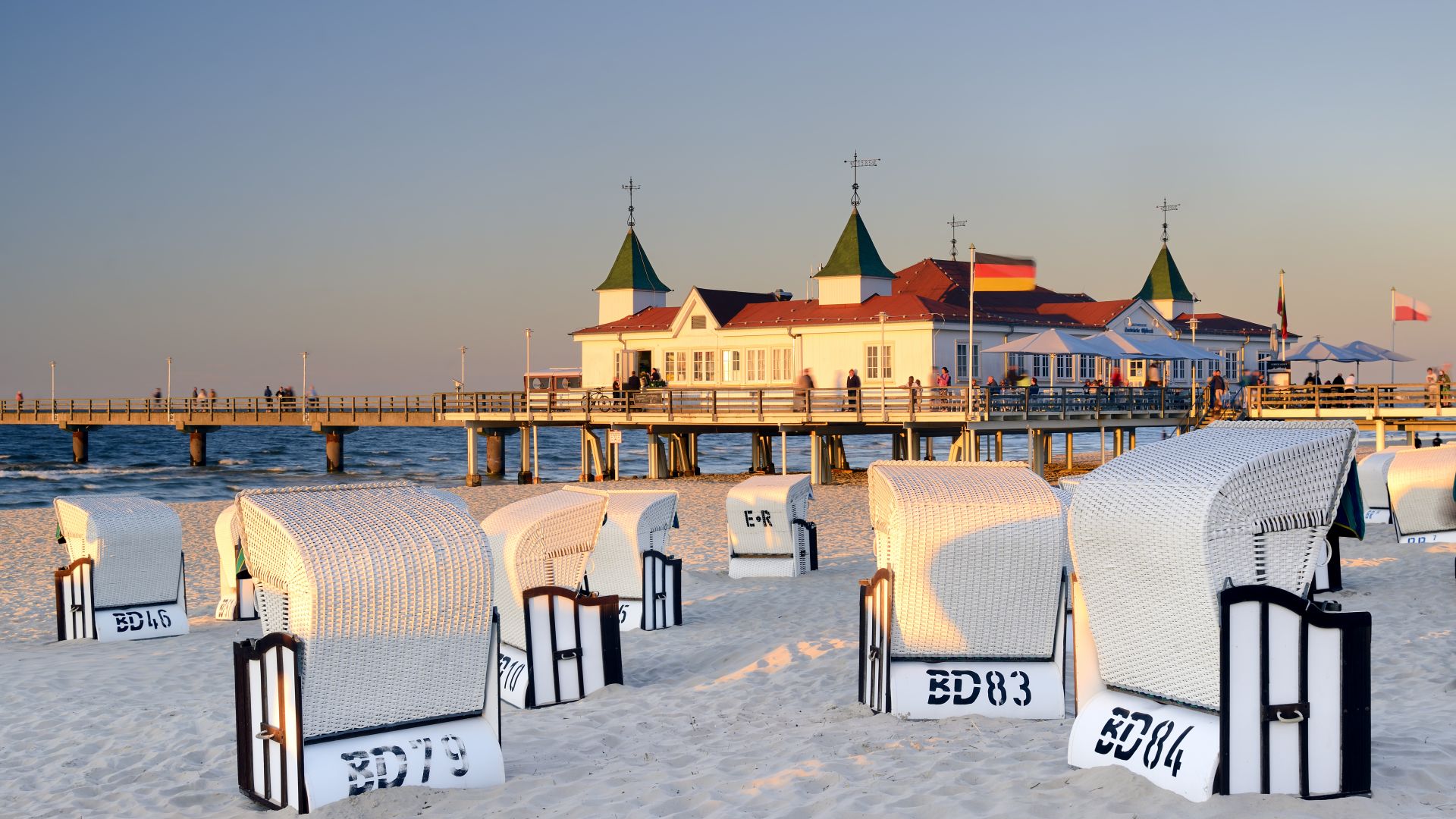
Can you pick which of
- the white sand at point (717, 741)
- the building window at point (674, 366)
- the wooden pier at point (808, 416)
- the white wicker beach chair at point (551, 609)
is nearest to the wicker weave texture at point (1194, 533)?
the white sand at point (717, 741)

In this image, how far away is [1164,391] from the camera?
123ft

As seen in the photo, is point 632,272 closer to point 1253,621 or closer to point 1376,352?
point 1376,352

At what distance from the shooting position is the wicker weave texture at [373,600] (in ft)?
20.1

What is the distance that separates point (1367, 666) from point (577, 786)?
3.68 m

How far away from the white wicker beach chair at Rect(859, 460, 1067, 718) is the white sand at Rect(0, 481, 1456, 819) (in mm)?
251

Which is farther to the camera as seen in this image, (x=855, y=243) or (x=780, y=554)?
(x=855, y=243)

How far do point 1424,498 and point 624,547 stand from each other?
1120 cm

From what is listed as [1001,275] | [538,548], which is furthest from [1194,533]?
[1001,275]

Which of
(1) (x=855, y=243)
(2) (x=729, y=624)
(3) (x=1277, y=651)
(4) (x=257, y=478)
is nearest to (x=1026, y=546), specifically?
(3) (x=1277, y=651)

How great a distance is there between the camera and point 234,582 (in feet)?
46.8

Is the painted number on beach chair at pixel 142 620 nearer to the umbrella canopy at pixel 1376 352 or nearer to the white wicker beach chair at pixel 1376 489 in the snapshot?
the white wicker beach chair at pixel 1376 489

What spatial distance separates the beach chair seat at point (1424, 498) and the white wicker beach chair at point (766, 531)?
8085 mm

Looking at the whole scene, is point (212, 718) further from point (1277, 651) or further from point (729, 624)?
point (1277, 651)

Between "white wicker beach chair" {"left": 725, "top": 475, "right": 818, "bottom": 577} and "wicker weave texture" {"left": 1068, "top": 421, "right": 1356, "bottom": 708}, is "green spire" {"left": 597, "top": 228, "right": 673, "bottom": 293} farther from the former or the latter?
"wicker weave texture" {"left": 1068, "top": 421, "right": 1356, "bottom": 708}
